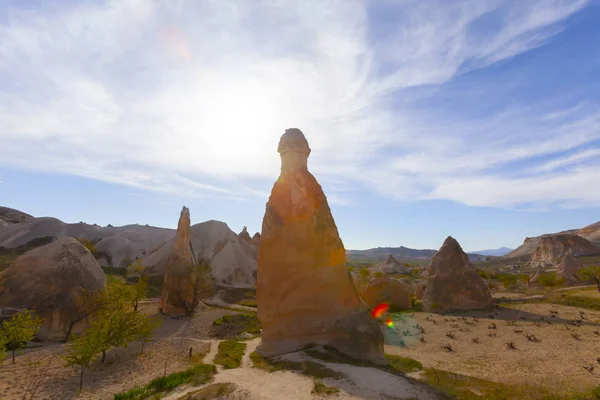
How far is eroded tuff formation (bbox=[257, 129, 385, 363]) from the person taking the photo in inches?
863

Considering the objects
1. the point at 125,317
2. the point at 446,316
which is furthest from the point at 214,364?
the point at 446,316

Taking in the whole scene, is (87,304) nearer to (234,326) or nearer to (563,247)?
(234,326)

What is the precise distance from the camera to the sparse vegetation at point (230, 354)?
21.6 meters

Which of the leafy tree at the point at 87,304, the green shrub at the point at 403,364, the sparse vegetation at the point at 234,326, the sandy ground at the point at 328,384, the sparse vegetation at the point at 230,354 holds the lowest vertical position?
the sparse vegetation at the point at 234,326

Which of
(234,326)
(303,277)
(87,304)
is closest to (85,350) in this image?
(87,304)

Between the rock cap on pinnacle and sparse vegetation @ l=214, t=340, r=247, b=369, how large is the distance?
14770 millimetres

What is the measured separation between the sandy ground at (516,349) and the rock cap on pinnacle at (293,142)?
56.5 ft

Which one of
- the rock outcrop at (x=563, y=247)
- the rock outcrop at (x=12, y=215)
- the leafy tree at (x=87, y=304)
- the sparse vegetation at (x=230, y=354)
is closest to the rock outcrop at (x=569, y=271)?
the sparse vegetation at (x=230, y=354)

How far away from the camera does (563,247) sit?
467 ft

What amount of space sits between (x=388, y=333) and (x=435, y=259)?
55.4ft

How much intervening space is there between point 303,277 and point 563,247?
162m

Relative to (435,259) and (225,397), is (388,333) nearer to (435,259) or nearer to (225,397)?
(435,259)

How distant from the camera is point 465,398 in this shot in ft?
47.9

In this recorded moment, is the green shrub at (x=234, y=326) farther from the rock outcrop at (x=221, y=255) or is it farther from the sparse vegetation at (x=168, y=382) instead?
the rock outcrop at (x=221, y=255)
